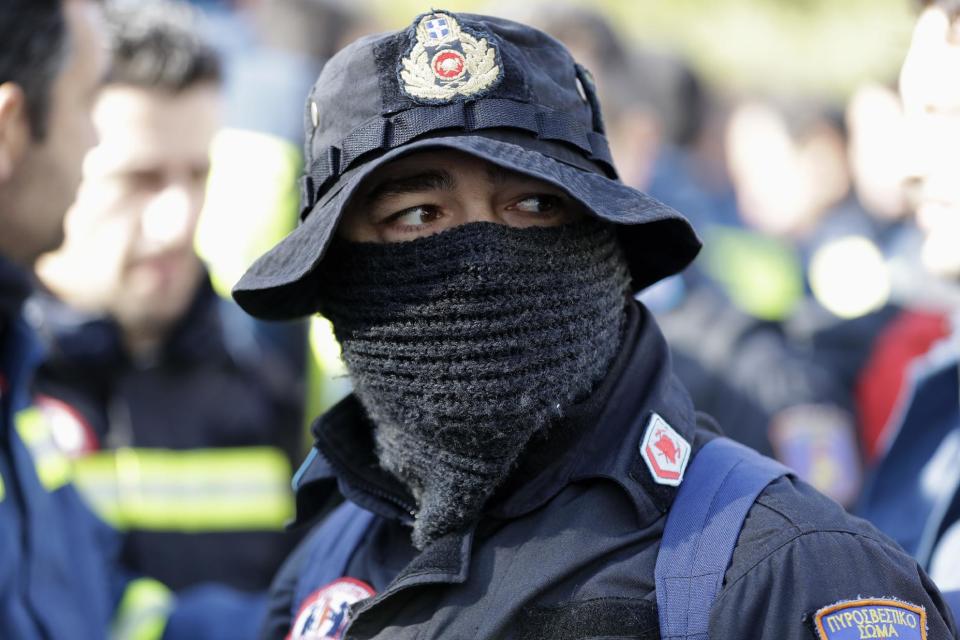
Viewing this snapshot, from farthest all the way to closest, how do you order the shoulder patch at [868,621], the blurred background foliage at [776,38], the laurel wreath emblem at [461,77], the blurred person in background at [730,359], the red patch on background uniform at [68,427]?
the blurred background foliage at [776,38] → the blurred person in background at [730,359] → the red patch on background uniform at [68,427] → the laurel wreath emblem at [461,77] → the shoulder patch at [868,621]

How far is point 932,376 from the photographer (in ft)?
10.3

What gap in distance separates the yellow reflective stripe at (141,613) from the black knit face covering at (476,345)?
1712 millimetres

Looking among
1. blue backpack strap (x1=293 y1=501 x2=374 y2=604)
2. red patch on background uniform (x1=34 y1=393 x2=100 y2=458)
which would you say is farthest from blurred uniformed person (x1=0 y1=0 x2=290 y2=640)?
blue backpack strap (x1=293 y1=501 x2=374 y2=604)

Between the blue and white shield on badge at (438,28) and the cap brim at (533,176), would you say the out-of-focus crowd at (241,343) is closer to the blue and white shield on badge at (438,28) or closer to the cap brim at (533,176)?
the cap brim at (533,176)

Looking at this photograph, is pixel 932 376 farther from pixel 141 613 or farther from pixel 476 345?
pixel 141 613

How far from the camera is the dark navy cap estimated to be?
2.11 m

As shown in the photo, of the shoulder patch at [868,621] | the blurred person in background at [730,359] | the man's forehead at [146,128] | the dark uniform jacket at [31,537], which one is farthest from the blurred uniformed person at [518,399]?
the blurred person in background at [730,359]

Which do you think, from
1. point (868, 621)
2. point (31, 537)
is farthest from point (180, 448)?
point (868, 621)

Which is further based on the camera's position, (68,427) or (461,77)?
(68,427)

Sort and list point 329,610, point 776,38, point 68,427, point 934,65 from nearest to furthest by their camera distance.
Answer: point 329,610 < point 934,65 < point 68,427 < point 776,38

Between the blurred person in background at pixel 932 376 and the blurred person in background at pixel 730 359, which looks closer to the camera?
the blurred person in background at pixel 932 376

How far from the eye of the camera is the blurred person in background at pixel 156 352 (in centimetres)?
433

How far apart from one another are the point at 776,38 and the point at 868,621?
11.3m

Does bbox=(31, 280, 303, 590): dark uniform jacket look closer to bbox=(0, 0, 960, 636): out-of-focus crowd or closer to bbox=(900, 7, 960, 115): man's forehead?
bbox=(0, 0, 960, 636): out-of-focus crowd
